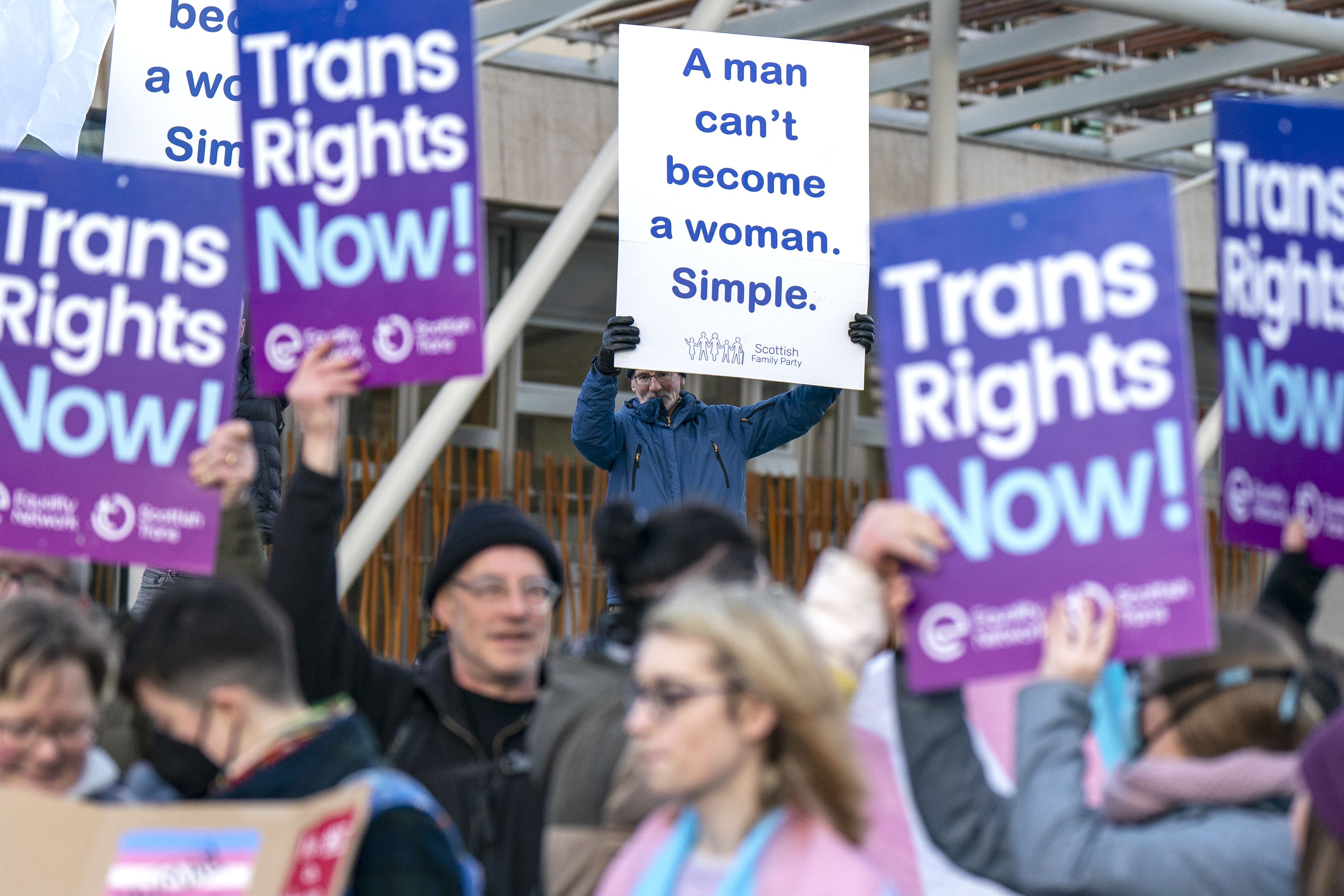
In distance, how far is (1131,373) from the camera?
9.18 feet

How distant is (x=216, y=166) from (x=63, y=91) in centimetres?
93

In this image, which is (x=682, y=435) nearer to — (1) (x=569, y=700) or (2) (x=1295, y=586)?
(2) (x=1295, y=586)

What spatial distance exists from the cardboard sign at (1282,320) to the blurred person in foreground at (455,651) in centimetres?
124

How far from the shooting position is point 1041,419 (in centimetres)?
281

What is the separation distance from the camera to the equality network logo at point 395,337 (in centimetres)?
363

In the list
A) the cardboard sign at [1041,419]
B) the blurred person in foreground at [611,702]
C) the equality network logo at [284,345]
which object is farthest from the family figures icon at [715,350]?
the cardboard sign at [1041,419]

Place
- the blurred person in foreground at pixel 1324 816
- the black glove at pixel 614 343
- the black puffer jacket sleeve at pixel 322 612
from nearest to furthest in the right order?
the blurred person in foreground at pixel 1324 816 < the black puffer jacket sleeve at pixel 322 612 < the black glove at pixel 614 343

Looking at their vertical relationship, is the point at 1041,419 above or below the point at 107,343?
below

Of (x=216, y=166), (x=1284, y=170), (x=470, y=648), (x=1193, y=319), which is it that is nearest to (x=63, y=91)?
(x=216, y=166)

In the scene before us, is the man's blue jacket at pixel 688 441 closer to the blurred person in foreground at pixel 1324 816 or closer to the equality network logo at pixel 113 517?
the equality network logo at pixel 113 517

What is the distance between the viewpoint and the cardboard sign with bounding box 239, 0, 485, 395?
3.64 m

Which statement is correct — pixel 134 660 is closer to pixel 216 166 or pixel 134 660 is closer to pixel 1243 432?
pixel 1243 432

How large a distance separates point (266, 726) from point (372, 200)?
1.31 metres

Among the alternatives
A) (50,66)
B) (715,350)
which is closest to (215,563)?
(715,350)
